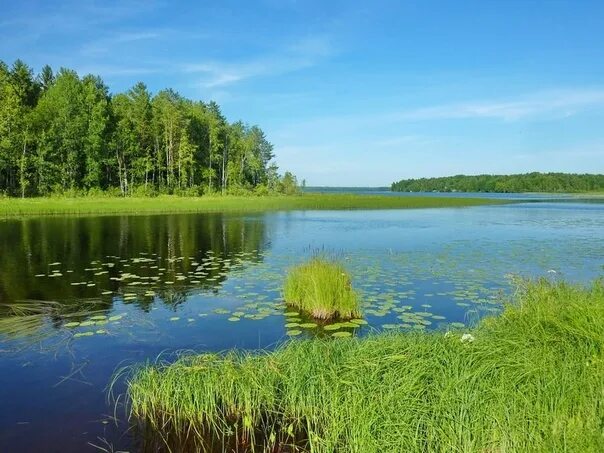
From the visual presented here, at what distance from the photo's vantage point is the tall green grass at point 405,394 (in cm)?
470

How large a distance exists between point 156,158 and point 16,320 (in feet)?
201

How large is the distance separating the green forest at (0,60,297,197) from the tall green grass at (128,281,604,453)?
2075 inches

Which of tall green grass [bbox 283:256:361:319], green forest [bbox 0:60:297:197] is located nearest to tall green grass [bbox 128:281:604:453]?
tall green grass [bbox 283:256:361:319]

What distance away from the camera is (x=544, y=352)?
5.90m

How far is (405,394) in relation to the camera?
16.6 ft

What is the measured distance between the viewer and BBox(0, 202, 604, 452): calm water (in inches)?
275

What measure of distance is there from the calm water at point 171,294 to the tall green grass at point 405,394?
1.03 metres

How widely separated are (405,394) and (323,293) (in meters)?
6.26

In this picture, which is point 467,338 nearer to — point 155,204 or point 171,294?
point 171,294

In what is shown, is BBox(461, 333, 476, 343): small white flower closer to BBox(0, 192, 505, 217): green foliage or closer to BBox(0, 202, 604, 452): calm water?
BBox(0, 202, 604, 452): calm water

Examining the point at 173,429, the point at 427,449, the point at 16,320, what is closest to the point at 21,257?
the point at 16,320

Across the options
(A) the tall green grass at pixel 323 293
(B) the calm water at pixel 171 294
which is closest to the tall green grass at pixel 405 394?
(B) the calm water at pixel 171 294

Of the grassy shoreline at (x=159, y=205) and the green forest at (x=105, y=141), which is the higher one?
the green forest at (x=105, y=141)

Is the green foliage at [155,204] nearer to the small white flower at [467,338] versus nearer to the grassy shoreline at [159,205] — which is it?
the grassy shoreline at [159,205]
